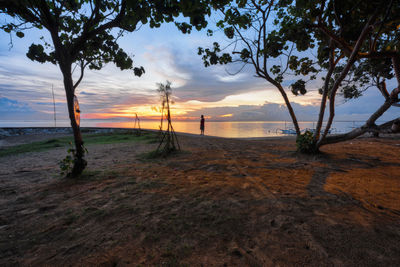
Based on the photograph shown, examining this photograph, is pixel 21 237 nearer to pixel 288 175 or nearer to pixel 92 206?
pixel 92 206

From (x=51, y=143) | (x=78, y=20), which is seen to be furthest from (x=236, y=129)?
(x=78, y=20)

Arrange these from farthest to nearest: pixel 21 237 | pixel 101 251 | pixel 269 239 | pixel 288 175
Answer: pixel 288 175
pixel 21 237
pixel 269 239
pixel 101 251

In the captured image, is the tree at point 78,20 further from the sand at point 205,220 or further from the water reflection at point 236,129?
the water reflection at point 236,129

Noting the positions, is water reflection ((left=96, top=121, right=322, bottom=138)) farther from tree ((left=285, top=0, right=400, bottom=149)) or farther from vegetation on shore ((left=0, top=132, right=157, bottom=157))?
tree ((left=285, top=0, right=400, bottom=149))

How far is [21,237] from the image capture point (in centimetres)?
220

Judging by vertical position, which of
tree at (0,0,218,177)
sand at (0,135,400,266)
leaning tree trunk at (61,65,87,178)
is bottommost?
sand at (0,135,400,266)

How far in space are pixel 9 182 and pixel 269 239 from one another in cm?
641

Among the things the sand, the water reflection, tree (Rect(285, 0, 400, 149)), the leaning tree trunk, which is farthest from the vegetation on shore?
the water reflection

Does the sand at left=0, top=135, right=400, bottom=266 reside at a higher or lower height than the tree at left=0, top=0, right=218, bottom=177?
lower

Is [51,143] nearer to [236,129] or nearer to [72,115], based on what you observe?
[72,115]

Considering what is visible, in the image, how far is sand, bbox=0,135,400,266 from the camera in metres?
1.81

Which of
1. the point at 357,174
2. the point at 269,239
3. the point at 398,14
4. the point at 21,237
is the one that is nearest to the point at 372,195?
the point at 357,174

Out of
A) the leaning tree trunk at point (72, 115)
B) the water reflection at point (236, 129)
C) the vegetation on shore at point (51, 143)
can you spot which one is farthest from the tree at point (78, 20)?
the water reflection at point (236, 129)

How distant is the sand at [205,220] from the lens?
181 cm
